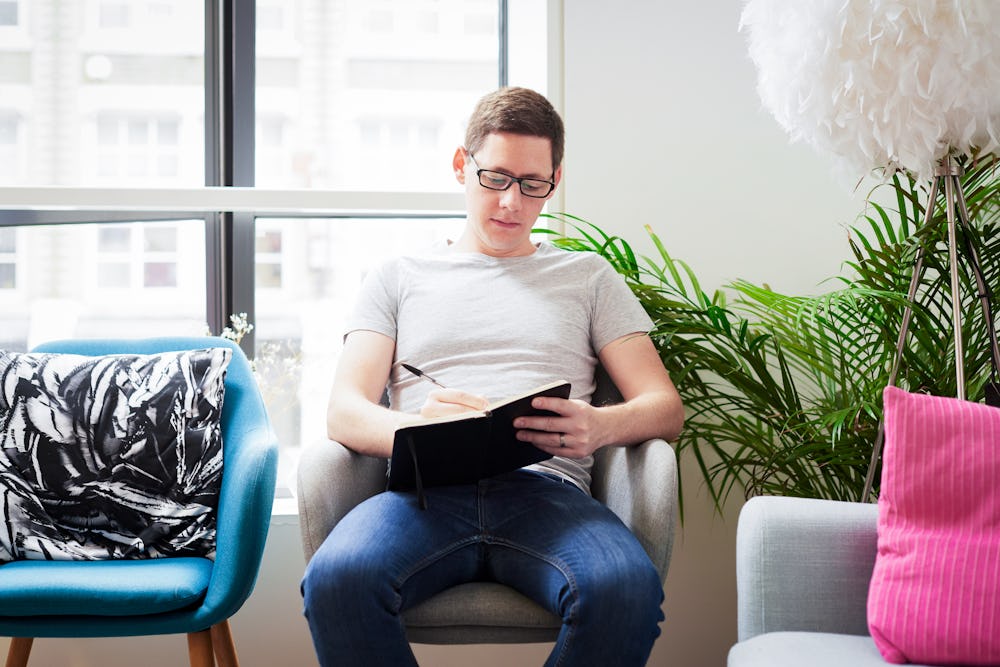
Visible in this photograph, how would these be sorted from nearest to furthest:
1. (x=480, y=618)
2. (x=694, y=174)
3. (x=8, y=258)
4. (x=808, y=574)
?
(x=808, y=574) < (x=480, y=618) < (x=694, y=174) < (x=8, y=258)

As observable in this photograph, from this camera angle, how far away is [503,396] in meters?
1.65

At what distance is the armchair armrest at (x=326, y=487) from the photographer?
1.44 metres

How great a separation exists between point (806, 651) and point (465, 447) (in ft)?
1.82

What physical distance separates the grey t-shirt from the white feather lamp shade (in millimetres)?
494

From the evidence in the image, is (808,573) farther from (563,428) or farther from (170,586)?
(170,586)

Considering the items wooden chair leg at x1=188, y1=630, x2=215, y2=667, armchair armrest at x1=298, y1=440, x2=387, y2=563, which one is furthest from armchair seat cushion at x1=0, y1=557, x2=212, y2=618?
armchair armrest at x1=298, y1=440, x2=387, y2=563

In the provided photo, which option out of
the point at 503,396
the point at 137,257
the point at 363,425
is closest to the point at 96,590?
the point at 363,425

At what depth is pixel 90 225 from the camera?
2.46 metres

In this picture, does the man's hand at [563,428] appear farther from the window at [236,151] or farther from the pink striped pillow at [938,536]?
the window at [236,151]

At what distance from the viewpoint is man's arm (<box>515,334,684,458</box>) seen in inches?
56.5

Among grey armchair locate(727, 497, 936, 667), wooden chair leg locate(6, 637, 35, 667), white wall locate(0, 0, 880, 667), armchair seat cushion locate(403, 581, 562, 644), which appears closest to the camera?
grey armchair locate(727, 497, 936, 667)

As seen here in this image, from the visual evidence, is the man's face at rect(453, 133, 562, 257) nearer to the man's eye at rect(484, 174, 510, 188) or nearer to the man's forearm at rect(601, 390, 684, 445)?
the man's eye at rect(484, 174, 510, 188)

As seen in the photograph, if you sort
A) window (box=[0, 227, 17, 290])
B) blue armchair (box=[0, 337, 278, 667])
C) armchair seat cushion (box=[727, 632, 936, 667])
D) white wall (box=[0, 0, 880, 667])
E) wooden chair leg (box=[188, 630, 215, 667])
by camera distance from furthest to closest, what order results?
1. window (box=[0, 227, 17, 290])
2. white wall (box=[0, 0, 880, 667])
3. wooden chair leg (box=[188, 630, 215, 667])
4. blue armchair (box=[0, 337, 278, 667])
5. armchair seat cushion (box=[727, 632, 936, 667])

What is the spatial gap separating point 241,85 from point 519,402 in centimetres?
161
